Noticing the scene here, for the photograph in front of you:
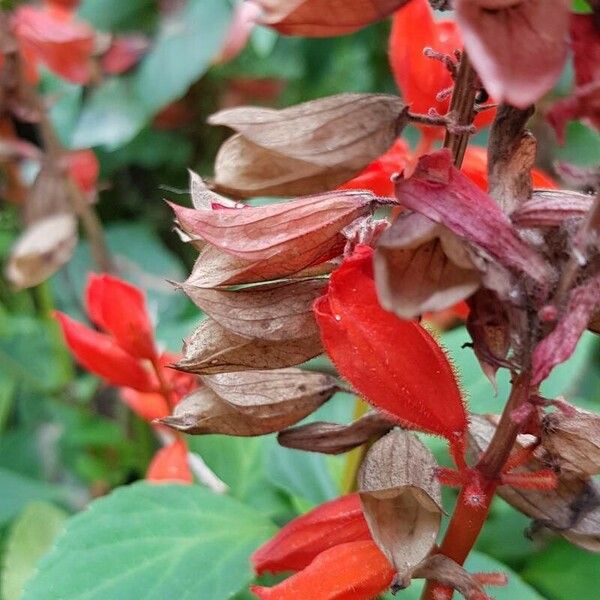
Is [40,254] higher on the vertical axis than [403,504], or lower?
lower

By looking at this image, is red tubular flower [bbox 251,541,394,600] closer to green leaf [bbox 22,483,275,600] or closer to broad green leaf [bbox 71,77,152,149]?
green leaf [bbox 22,483,275,600]

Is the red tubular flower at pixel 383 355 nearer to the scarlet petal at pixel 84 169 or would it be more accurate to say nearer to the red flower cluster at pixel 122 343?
the red flower cluster at pixel 122 343

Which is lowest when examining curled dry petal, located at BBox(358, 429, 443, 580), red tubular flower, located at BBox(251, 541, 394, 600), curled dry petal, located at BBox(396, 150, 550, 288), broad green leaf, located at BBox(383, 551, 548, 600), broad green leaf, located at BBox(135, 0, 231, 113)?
broad green leaf, located at BBox(383, 551, 548, 600)

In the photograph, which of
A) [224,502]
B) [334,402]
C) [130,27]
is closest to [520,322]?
[224,502]

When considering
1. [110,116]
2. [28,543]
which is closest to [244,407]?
[28,543]

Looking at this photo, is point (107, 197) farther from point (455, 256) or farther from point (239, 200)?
point (455, 256)

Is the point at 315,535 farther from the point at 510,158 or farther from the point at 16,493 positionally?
the point at 16,493

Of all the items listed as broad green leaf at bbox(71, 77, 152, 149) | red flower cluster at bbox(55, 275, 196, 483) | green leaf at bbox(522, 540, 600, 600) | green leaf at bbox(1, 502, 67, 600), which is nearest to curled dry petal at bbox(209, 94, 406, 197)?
red flower cluster at bbox(55, 275, 196, 483)
